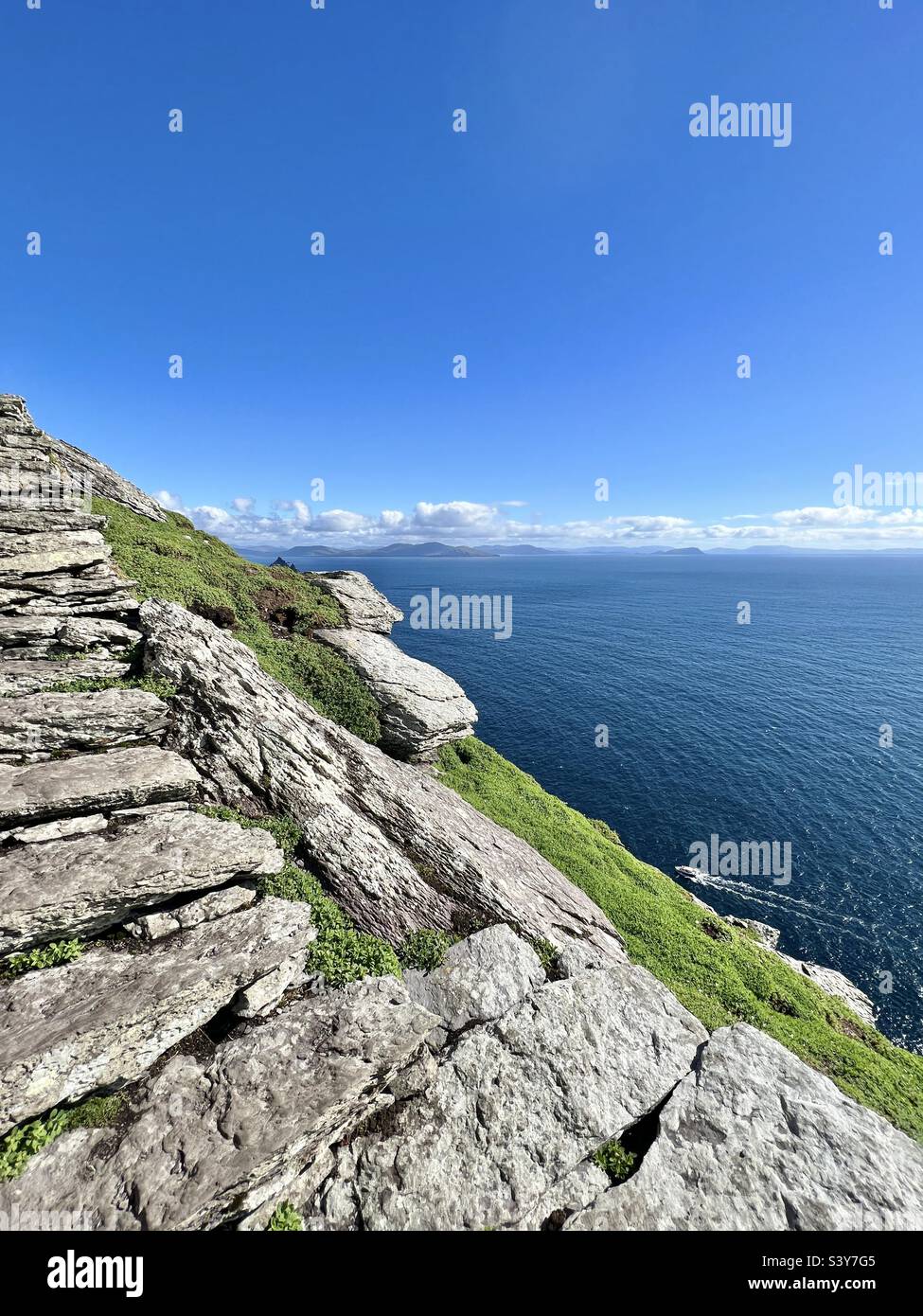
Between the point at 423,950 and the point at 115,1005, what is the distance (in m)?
7.98

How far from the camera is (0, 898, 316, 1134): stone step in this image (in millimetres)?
8445

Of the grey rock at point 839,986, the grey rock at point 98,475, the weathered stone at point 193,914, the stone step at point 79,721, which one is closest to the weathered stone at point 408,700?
the stone step at point 79,721

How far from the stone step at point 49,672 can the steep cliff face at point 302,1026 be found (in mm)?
137

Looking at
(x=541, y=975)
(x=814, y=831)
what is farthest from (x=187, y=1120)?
(x=814, y=831)

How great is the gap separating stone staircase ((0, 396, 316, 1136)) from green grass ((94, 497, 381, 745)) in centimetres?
864

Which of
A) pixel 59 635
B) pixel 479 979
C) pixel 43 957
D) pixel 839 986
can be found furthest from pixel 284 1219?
pixel 839 986

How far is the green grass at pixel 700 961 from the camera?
1891 cm

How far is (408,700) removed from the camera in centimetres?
2758

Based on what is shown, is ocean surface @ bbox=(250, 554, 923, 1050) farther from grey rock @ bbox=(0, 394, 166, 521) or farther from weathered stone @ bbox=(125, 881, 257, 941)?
grey rock @ bbox=(0, 394, 166, 521)

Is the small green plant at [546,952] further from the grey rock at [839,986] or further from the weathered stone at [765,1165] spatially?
the grey rock at [839,986]

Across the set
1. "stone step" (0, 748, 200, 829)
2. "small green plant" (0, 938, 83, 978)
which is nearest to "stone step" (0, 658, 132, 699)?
"stone step" (0, 748, 200, 829)
